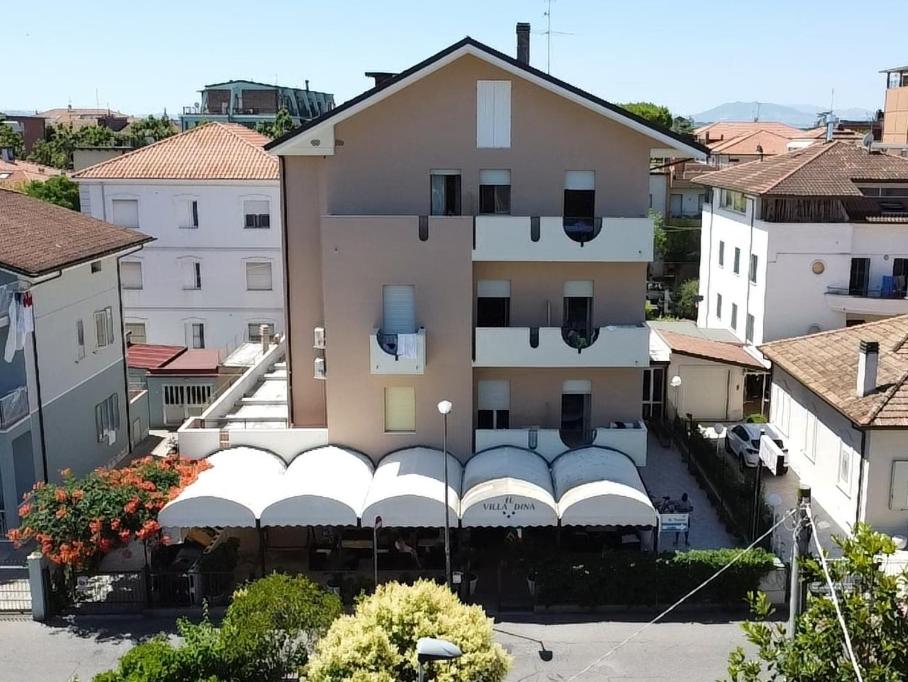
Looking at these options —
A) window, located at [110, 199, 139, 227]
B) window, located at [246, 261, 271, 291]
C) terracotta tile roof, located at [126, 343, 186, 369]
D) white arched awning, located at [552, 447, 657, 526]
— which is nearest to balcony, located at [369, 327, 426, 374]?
white arched awning, located at [552, 447, 657, 526]

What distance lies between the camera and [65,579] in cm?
2453

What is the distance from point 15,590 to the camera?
24641mm

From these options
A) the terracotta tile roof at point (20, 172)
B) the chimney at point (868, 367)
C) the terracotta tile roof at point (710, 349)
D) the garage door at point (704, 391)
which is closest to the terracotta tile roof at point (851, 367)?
the chimney at point (868, 367)

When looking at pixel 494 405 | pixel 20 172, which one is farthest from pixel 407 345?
pixel 20 172

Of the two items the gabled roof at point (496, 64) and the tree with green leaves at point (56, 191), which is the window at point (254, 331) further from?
the tree with green leaves at point (56, 191)

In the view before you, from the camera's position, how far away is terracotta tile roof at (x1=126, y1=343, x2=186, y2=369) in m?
39.9

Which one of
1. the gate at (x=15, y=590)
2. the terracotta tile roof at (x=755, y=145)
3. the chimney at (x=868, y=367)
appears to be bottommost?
the gate at (x=15, y=590)

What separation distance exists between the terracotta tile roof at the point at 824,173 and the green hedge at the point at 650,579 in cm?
2312

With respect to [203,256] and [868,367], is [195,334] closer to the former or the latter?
[203,256]

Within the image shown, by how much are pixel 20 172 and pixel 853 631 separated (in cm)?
7887

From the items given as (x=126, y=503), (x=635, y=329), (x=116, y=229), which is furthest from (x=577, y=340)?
(x=116, y=229)

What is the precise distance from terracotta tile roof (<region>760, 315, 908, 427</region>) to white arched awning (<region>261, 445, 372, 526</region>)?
1435cm

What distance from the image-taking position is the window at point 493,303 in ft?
94.2

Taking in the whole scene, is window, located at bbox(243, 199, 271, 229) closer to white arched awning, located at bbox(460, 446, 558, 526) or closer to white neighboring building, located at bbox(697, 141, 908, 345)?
white neighboring building, located at bbox(697, 141, 908, 345)
